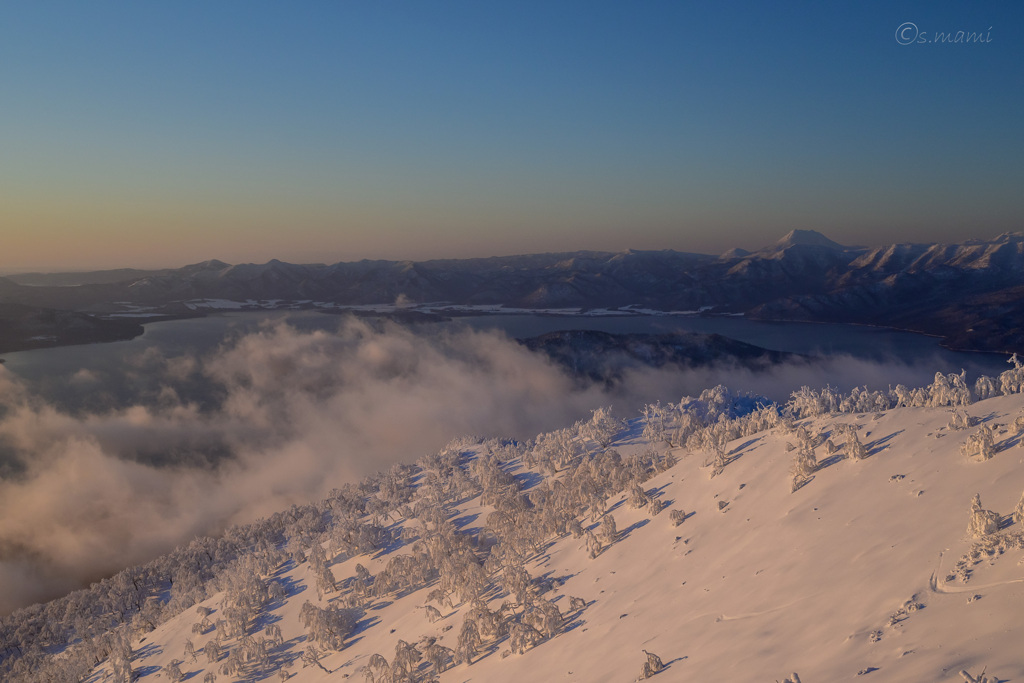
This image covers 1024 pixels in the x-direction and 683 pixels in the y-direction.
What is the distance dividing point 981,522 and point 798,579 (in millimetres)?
8027

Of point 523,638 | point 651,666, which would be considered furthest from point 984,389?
point 523,638

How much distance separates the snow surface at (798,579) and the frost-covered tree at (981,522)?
0.50m

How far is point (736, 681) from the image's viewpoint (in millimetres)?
18656

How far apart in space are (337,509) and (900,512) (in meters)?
86.5

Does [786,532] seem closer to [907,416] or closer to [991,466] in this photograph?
[991,466]

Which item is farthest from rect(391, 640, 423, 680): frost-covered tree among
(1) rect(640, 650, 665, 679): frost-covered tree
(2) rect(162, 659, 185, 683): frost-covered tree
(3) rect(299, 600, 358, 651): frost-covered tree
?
(2) rect(162, 659, 185, 683): frost-covered tree

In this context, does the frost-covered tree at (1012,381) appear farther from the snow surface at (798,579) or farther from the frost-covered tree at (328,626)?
the frost-covered tree at (328,626)

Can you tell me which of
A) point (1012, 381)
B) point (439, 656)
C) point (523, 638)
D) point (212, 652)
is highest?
point (1012, 381)

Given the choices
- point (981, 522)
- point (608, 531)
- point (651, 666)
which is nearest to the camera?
point (981, 522)

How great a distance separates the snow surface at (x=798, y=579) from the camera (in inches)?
682

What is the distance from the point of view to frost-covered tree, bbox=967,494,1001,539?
19875mm

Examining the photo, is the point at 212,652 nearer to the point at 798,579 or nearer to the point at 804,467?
the point at 798,579

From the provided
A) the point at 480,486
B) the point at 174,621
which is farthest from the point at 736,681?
the point at 174,621

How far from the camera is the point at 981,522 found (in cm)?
2023
